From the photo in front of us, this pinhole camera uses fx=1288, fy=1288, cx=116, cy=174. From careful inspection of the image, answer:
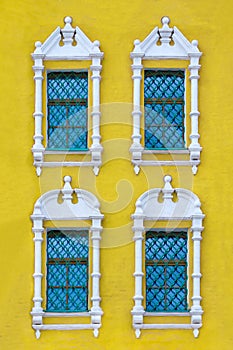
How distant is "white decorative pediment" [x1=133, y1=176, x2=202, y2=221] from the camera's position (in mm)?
17703

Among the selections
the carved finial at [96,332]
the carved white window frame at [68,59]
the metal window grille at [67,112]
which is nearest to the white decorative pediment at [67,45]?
the carved white window frame at [68,59]

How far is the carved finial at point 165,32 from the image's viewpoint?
1812 centimetres

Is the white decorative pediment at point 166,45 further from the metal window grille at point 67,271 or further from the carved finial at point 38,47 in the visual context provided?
the metal window grille at point 67,271

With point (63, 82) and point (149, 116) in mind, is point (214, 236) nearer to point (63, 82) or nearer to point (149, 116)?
point (149, 116)

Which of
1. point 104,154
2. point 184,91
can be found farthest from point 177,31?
point 104,154

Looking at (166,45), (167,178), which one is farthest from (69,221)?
(166,45)

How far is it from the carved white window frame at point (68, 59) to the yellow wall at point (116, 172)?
121 mm

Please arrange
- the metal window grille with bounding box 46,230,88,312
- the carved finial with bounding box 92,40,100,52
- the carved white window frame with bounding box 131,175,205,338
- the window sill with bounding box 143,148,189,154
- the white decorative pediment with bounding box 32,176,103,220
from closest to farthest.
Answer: the carved white window frame with bounding box 131,175,205,338 < the metal window grille with bounding box 46,230,88,312 < the white decorative pediment with bounding box 32,176,103,220 < the window sill with bounding box 143,148,189,154 < the carved finial with bounding box 92,40,100,52

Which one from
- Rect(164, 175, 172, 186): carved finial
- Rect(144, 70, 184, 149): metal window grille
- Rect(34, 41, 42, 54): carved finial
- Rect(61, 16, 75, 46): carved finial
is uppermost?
Rect(61, 16, 75, 46): carved finial

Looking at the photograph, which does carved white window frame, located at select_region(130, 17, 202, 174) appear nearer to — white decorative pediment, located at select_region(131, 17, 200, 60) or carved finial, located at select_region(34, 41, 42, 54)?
white decorative pediment, located at select_region(131, 17, 200, 60)

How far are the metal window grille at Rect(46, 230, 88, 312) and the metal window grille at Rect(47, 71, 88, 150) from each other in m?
1.27

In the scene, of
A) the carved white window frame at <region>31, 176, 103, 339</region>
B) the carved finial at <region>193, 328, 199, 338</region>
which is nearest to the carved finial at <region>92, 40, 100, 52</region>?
the carved white window frame at <region>31, 176, 103, 339</region>

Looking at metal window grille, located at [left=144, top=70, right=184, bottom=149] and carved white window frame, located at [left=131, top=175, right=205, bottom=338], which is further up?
metal window grille, located at [left=144, top=70, right=184, bottom=149]

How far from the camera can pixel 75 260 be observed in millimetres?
17688
